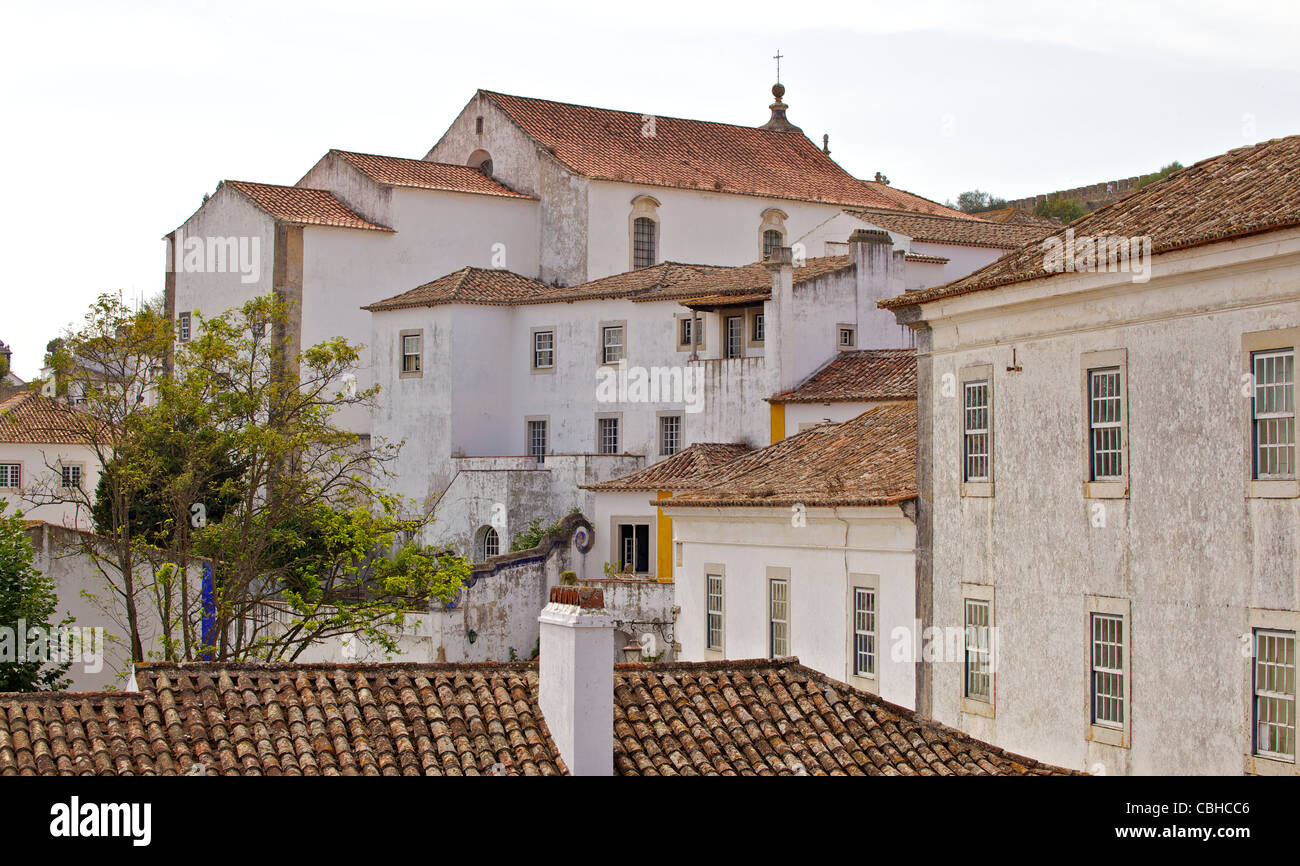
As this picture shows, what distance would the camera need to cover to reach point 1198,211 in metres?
18.8

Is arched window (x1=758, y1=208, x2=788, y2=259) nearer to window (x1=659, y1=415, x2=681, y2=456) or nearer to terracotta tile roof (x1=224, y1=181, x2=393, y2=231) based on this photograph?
terracotta tile roof (x1=224, y1=181, x2=393, y2=231)

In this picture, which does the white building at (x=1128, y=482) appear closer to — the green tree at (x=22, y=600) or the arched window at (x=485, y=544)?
the green tree at (x=22, y=600)

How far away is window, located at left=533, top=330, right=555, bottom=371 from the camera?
48.2 meters

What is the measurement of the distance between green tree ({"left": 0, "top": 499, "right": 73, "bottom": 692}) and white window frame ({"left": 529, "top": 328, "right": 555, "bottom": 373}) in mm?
19735

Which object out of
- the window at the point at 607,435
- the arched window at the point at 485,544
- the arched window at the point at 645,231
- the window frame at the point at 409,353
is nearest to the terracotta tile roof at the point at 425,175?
the arched window at the point at 645,231

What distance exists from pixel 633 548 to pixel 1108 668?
23.3 m

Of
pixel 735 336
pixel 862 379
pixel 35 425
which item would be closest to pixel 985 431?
pixel 862 379

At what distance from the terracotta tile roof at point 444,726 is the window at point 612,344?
29.9 m

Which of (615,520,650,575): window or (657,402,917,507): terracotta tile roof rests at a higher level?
(657,402,917,507): terracotta tile roof

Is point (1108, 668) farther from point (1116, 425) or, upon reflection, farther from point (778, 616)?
point (778, 616)

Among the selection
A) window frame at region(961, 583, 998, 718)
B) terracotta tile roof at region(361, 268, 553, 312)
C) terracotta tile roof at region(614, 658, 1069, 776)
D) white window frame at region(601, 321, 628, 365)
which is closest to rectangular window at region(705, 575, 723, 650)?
window frame at region(961, 583, 998, 718)
